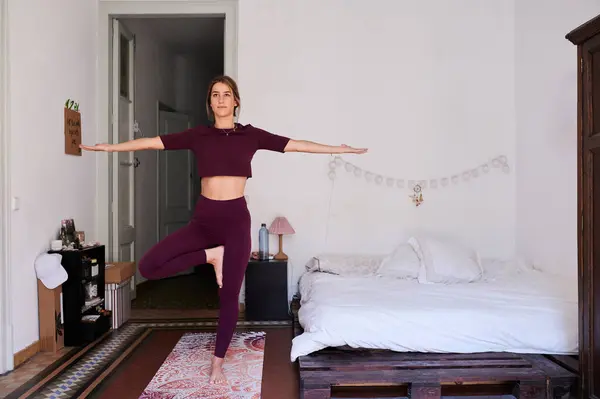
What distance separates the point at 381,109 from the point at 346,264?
1.50 meters

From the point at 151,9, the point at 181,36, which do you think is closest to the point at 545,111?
the point at 151,9

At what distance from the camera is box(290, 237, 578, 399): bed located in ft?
7.88

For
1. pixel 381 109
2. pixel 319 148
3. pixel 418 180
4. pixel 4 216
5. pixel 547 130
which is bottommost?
pixel 4 216

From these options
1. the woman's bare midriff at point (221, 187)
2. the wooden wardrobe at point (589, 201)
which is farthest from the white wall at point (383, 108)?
the wooden wardrobe at point (589, 201)

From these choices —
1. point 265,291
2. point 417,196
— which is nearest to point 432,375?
point 265,291

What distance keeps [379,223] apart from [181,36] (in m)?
3.83

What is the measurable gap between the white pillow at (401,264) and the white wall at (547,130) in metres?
1.08

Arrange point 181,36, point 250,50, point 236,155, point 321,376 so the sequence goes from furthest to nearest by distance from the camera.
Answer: point 181,36
point 250,50
point 236,155
point 321,376

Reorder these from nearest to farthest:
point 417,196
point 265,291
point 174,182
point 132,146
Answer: point 132,146 → point 265,291 → point 417,196 → point 174,182

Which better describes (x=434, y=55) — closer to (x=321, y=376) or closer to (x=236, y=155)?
(x=236, y=155)

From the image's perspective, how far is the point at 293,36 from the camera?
4.53m

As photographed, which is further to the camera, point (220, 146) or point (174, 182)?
point (174, 182)

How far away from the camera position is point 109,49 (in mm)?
4570

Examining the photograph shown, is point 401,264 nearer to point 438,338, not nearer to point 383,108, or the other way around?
point 438,338
